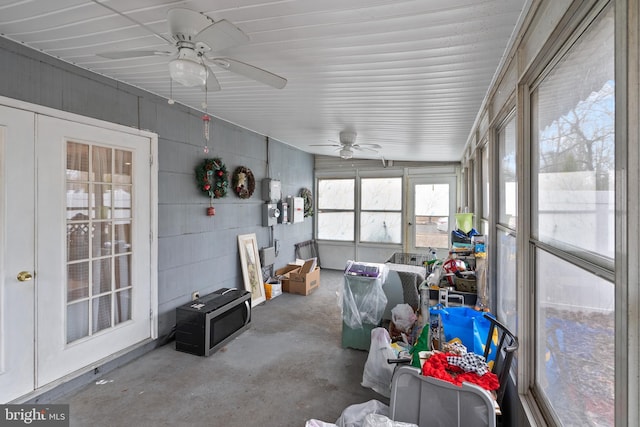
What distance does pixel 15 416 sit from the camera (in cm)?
212

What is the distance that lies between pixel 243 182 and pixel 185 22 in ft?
9.62

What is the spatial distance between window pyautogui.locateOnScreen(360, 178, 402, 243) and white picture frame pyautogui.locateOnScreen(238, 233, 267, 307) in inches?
113

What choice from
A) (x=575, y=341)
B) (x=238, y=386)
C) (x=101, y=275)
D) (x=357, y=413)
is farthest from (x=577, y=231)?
(x=101, y=275)

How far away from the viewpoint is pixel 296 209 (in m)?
6.07

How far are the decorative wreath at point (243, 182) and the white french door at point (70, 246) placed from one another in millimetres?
1314

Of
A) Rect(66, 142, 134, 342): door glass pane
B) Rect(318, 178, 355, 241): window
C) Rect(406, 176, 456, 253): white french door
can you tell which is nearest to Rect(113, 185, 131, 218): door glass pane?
Rect(66, 142, 134, 342): door glass pane

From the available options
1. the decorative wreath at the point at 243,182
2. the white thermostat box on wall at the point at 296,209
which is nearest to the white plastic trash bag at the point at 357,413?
the decorative wreath at the point at 243,182

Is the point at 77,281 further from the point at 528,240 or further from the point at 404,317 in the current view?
the point at 528,240

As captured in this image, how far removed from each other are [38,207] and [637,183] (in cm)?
333

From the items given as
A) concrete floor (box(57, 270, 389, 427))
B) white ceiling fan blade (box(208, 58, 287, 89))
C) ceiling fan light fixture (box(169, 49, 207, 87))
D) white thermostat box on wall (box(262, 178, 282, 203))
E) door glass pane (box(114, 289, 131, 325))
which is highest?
white ceiling fan blade (box(208, 58, 287, 89))

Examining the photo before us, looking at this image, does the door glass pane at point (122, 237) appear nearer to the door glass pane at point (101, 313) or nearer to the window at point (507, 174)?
the door glass pane at point (101, 313)

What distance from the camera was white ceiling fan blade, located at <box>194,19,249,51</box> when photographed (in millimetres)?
1460

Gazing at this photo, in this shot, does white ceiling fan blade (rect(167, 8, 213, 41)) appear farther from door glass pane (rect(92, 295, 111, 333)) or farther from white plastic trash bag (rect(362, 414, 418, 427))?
door glass pane (rect(92, 295, 111, 333))

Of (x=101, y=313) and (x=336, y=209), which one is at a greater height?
(x=336, y=209)
